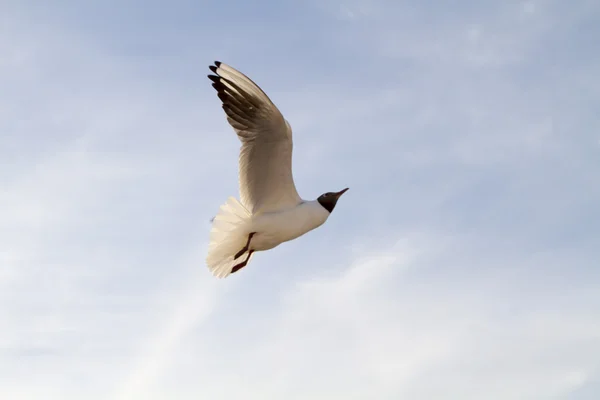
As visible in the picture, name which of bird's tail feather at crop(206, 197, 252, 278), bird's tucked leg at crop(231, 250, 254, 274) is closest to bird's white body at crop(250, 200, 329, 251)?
bird's tail feather at crop(206, 197, 252, 278)

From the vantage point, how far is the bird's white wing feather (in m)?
9.02

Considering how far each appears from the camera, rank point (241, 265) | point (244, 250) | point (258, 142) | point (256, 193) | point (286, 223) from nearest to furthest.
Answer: point (258, 142) < point (286, 223) < point (256, 193) < point (244, 250) < point (241, 265)

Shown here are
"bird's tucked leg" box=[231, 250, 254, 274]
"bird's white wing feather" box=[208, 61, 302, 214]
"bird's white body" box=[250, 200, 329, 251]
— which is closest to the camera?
"bird's white wing feather" box=[208, 61, 302, 214]

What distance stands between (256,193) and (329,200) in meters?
0.92

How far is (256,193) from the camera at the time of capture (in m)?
9.66

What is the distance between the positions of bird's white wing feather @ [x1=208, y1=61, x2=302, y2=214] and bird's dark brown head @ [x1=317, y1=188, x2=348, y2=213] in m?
0.32

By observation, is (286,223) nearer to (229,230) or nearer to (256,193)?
(256,193)

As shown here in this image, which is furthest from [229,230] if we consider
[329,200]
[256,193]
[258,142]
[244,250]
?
[329,200]

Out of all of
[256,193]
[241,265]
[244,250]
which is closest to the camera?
[256,193]

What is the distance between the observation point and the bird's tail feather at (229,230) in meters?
9.68

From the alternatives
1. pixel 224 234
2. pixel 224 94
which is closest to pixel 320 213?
pixel 224 234

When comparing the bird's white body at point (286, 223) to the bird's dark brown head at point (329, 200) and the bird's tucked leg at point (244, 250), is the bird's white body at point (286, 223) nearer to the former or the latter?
the bird's tucked leg at point (244, 250)

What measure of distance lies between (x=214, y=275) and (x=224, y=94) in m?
2.34

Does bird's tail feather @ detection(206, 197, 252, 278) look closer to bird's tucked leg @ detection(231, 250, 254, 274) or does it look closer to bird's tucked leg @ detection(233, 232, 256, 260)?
bird's tucked leg @ detection(233, 232, 256, 260)
